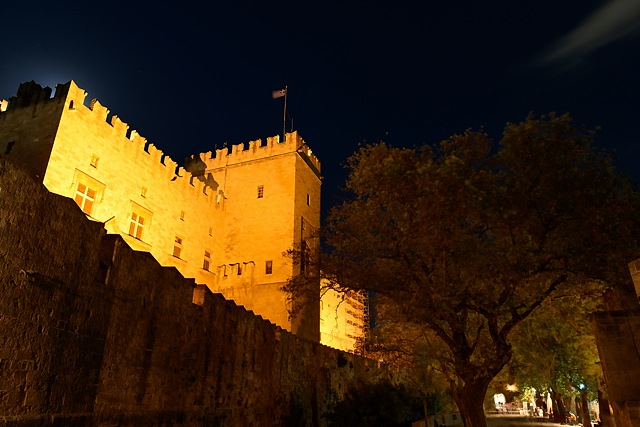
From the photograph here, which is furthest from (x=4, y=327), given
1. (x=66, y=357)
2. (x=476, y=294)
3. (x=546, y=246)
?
(x=546, y=246)

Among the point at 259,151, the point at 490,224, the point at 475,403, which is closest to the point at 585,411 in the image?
the point at 475,403

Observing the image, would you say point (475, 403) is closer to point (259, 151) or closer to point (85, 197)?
point (85, 197)

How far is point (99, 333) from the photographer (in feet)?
23.3

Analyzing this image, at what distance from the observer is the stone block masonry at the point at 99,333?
579 cm

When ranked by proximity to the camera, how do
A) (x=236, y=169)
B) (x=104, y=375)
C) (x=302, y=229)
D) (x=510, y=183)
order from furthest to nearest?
(x=236, y=169) < (x=302, y=229) < (x=510, y=183) < (x=104, y=375)

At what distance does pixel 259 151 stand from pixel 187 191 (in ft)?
20.9

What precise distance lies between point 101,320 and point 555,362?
24.7 metres

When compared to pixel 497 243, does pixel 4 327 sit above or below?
below

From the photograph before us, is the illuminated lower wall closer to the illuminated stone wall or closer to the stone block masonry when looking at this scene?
the illuminated stone wall

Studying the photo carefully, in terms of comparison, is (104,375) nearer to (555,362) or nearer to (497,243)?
(497,243)

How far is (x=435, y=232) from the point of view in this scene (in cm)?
1170

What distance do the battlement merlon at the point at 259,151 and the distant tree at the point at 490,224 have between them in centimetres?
1655

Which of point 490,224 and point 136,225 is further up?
point 136,225

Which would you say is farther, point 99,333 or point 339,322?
point 339,322
